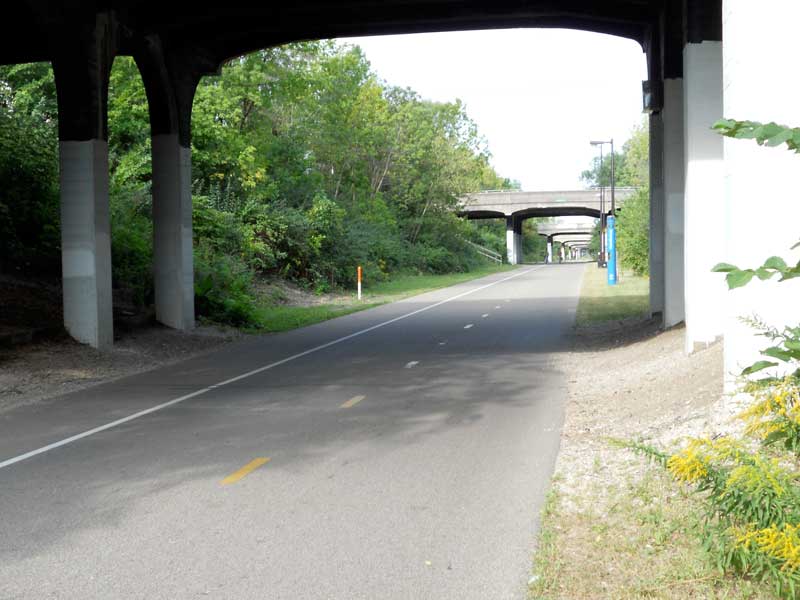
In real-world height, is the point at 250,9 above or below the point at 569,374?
above

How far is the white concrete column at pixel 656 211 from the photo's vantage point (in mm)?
21578

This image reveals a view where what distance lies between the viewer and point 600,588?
16.0 ft

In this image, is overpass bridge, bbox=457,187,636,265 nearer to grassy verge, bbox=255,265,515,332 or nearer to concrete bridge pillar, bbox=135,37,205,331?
grassy verge, bbox=255,265,515,332

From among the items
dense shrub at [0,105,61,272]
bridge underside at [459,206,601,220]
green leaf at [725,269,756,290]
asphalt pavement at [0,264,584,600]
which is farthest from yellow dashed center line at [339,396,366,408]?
bridge underside at [459,206,601,220]

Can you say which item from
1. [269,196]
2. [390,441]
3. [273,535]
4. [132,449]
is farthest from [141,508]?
[269,196]

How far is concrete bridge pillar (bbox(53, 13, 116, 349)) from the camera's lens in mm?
17234

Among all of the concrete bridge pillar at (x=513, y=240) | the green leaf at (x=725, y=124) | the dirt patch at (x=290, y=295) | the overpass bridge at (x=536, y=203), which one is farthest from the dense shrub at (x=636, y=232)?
the concrete bridge pillar at (x=513, y=240)

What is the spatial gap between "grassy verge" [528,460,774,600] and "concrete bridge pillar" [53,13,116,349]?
1284 cm

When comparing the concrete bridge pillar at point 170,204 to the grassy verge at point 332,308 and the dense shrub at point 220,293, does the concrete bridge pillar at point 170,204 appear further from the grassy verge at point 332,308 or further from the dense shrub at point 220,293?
the grassy verge at point 332,308

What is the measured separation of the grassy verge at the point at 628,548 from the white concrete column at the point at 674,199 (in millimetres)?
11536

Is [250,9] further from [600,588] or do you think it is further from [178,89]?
[600,588]

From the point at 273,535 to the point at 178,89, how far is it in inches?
698

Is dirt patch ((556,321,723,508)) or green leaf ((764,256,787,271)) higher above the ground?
green leaf ((764,256,787,271))

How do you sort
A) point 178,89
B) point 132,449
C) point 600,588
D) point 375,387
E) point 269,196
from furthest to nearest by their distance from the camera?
point 269,196 → point 178,89 → point 375,387 → point 132,449 → point 600,588
